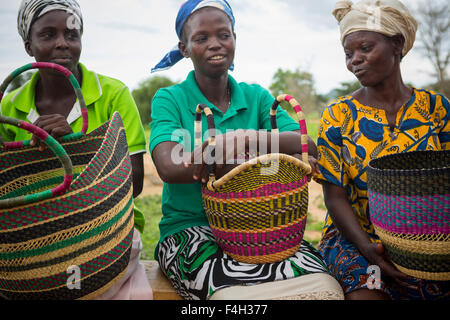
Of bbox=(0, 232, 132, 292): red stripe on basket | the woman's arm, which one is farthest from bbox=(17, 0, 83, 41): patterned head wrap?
the woman's arm

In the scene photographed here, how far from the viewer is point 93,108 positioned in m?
2.03

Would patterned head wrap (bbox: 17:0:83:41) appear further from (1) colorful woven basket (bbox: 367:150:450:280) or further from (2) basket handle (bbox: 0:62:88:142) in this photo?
(1) colorful woven basket (bbox: 367:150:450:280)

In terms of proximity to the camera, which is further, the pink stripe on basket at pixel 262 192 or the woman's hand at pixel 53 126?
the woman's hand at pixel 53 126

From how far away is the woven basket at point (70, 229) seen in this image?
114 cm

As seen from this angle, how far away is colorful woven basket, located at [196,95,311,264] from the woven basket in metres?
0.34

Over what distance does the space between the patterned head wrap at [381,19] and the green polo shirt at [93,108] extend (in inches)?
45.2

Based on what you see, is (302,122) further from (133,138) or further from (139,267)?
(139,267)

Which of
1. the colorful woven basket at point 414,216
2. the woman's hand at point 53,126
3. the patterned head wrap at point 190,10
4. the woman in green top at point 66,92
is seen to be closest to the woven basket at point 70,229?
the woman's hand at point 53,126

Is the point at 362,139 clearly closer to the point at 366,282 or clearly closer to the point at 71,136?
the point at 366,282

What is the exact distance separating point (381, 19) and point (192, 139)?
1.06m

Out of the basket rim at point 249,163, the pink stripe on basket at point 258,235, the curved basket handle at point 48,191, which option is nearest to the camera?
the curved basket handle at point 48,191

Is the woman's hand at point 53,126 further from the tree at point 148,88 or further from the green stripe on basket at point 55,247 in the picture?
the tree at point 148,88

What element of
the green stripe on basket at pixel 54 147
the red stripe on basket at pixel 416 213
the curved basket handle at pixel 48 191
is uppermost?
the green stripe on basket at pixel 54 147

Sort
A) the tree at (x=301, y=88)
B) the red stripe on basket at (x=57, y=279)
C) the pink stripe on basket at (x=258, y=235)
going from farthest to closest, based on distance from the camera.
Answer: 1. the tree at (x=301, y=88)
2. the pink stripe on basket at (x=258, y=235)
3. the red stripe on basket at (x=57, y=279)
